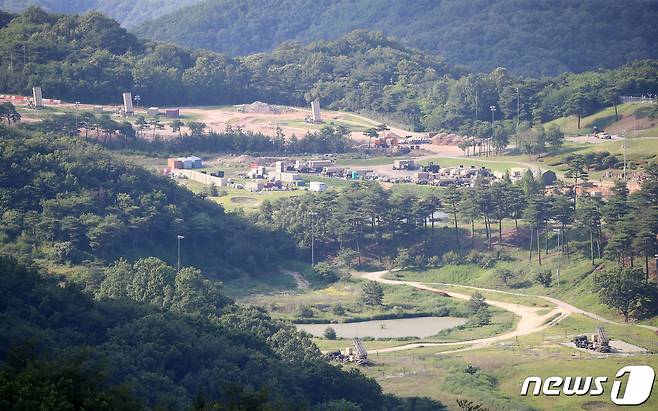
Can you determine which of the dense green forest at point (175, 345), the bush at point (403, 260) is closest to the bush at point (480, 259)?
the bush at point (403, 260)

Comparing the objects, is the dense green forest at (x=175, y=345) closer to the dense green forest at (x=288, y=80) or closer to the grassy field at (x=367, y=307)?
the grassy field at (x=367, y=307)

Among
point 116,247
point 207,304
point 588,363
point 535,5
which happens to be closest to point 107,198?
point 116,247

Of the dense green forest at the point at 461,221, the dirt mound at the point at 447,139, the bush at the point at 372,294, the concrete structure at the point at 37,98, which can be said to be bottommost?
the bush at the point at 372,294

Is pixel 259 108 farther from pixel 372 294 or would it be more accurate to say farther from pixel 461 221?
pixel 372 294

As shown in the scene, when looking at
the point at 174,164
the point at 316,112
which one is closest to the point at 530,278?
the point at 174,164

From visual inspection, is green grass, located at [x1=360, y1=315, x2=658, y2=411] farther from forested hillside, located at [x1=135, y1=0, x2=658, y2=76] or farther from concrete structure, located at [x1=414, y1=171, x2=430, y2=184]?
forested hillside, located at [x1=135, y1=0, x2=658, y2=76]

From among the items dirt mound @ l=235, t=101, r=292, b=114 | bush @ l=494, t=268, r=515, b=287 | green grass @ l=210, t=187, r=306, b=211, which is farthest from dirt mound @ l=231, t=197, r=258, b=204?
dirt mound @ l=235, t=101, r=292, b=114
